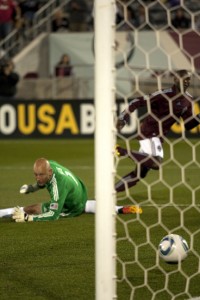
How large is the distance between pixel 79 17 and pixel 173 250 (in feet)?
57.8

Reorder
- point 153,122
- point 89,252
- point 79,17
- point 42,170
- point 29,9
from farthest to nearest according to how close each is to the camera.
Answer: point 79,17, point 29,9, point 153,122, point 42,170, point 89,252

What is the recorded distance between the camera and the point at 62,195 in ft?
30.8

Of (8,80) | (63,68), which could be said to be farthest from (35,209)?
(63,68)

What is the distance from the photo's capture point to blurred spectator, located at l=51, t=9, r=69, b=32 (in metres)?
23.7

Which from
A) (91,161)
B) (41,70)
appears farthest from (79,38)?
(91,161)

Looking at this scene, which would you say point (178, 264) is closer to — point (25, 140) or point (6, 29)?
point (25, 140)

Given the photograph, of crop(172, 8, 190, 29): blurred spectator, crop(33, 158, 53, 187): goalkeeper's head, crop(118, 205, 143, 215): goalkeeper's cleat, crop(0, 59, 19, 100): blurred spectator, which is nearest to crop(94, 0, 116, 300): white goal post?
crop(33, 158, 53, 187): goalkeeper's head

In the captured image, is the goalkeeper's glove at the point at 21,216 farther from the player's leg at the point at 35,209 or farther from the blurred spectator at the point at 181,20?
the blurred spectator at the point at 181,20

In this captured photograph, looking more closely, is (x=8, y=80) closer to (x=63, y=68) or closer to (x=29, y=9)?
(x=63, y=68)

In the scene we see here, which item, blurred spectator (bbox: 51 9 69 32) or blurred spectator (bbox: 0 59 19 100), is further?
blurred spectator (bbox: 51 9 69 32)

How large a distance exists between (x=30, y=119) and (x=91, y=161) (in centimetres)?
464

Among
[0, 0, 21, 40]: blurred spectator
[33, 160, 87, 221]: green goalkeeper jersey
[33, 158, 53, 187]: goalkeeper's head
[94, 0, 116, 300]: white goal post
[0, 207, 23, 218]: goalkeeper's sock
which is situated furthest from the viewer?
[0, 0, 21, 40]: blurred spectator

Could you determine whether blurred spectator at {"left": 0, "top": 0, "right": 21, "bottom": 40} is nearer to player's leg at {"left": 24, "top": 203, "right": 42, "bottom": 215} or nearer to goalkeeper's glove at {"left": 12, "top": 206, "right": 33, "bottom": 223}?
player's leg at {"left": 24, "top": 203, "right": 42, "bottom": 215}

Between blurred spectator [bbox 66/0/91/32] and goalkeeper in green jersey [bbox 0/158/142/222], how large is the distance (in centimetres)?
1425
